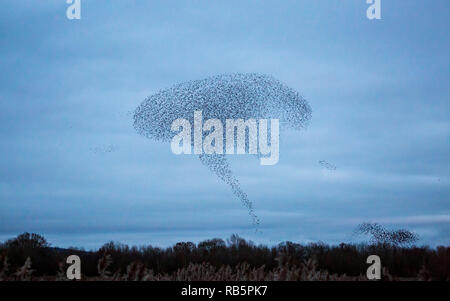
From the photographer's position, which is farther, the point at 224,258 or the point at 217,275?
the point at 224,258

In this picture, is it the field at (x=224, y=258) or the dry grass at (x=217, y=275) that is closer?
the dry grass at (x=217, y=275)

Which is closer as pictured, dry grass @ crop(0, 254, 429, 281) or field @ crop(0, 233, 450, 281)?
dry grass @ crop(0, 254, 429, 281)
